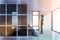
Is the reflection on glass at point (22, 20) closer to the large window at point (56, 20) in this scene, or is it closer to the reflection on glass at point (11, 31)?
the reflection on glass at point (11, 31)

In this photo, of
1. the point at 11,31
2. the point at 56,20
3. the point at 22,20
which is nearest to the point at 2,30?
the point at 11,31

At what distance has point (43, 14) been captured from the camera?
→ 1576mm

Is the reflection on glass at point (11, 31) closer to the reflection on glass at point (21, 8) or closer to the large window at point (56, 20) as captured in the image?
the reflection on glass at point (21, 8)

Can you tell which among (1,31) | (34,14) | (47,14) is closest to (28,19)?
(34,14)

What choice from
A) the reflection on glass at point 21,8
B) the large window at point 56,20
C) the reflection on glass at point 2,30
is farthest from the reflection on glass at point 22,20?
the large window at point 56,20

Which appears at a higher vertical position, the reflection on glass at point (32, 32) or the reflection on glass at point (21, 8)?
the reflection on glass at point (21, 8)

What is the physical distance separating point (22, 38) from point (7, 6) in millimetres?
425

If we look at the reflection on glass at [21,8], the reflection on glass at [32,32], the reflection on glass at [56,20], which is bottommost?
the reflection on glass at [32,32]

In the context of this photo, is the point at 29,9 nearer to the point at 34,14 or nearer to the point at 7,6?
the point at 34,14

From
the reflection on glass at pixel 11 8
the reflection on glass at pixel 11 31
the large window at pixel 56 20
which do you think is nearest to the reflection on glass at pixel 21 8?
the reflection on glass at pixel 11 8

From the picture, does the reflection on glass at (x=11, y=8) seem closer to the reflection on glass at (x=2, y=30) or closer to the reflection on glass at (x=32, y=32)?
the reflection on glass at (x=2, y=30)

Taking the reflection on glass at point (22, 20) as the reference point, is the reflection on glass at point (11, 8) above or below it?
above

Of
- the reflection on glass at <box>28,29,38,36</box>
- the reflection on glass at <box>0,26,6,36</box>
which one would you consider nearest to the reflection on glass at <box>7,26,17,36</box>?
the reflection on glass at <box>0,26,6,36</box>

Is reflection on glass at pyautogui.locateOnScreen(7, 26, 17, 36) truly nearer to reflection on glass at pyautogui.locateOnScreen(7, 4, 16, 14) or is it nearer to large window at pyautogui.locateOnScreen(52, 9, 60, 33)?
reflection on glass at pyautogui.locateOnScreen(7, 4, 16, 14)
